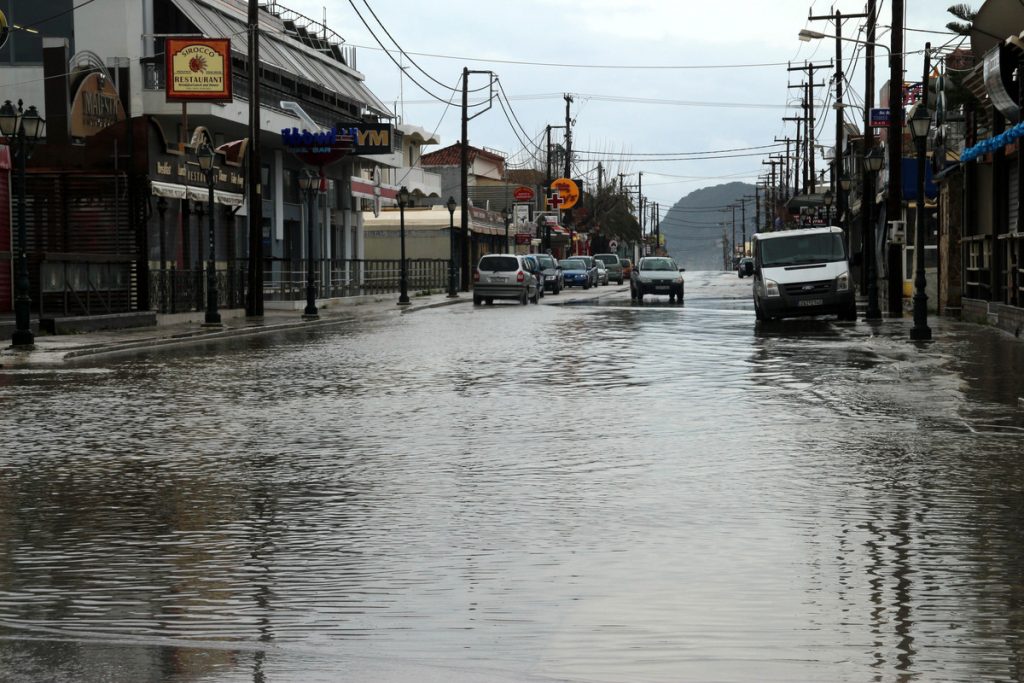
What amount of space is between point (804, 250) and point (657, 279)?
17704 mm

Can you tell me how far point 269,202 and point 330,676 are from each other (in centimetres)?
4994

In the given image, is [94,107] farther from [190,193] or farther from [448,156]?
[448,156]

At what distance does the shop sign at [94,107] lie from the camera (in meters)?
35.8

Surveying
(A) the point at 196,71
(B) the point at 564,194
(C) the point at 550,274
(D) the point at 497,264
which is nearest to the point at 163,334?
(A) the point at 196,71

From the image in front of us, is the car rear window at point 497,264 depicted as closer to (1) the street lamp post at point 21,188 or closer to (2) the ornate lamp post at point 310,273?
(2) the ornate lamp post at point 310,273

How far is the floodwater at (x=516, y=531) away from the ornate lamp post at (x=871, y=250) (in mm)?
15619

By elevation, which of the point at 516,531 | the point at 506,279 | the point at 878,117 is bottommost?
the point at 516,531

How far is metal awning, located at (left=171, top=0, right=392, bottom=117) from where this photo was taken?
49469 millimetres

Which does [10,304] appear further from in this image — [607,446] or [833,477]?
[833,477]

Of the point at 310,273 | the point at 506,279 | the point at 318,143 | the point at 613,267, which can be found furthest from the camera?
the point at 613,267

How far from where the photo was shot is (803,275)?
110 ft

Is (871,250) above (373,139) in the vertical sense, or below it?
below

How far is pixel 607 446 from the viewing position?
12500mm

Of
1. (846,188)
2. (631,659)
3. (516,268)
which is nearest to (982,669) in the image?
(631,659)
